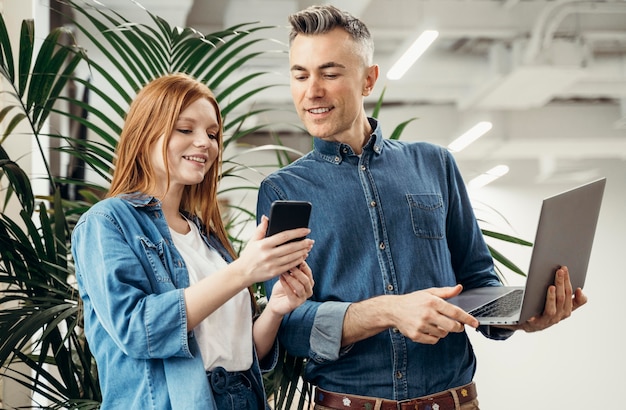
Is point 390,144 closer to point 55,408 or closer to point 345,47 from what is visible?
point 345,47

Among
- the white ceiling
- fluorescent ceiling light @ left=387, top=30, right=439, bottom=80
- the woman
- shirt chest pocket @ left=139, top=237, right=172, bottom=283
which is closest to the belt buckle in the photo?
the woman

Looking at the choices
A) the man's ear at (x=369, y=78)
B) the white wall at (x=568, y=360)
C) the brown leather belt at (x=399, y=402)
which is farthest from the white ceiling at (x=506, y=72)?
the brown leather belt at (x=399, y=402)

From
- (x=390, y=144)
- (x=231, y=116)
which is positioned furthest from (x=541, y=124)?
(x=390, y=144)

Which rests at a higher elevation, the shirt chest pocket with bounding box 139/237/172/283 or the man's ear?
the man's ear

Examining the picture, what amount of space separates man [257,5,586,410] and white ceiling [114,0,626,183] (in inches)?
135

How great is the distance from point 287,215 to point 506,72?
649 cm

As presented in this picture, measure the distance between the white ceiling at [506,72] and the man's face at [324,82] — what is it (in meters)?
3.42

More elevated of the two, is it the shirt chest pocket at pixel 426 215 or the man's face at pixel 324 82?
the man's face at pixel 324 82

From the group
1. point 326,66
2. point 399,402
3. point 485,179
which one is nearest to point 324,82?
point 326,66

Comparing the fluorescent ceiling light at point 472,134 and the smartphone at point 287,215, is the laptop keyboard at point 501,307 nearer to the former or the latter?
the smartphone at point 287,215

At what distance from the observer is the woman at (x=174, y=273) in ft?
4.16

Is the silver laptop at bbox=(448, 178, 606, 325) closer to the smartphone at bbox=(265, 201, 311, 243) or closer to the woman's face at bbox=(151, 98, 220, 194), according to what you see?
the smartphone at bbox=(265, 201, 311, 243)

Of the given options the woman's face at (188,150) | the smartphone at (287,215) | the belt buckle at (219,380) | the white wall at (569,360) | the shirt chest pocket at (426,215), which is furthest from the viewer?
the white wall at (569,360)

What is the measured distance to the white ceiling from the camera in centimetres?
672
